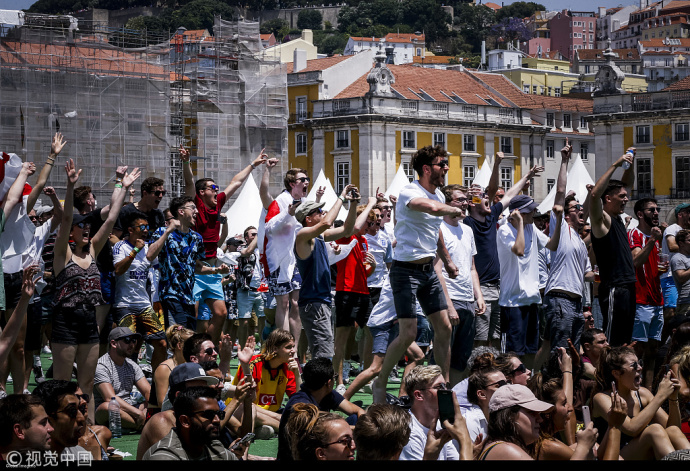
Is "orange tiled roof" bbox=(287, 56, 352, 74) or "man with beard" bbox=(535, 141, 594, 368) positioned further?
"orange tiled roof" bbox=(287, 56, 352, 74)

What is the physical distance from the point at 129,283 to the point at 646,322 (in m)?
4.88

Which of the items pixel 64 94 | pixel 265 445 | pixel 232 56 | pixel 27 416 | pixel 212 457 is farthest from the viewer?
pixel 232 56

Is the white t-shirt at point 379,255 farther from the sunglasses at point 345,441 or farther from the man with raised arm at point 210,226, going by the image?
the sunglasses at point 345,441

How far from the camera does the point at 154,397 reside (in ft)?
24.9

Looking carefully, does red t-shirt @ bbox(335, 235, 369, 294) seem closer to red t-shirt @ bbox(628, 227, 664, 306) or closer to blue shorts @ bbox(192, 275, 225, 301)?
blue shorts @ bbox(192, 275, 225, 301)

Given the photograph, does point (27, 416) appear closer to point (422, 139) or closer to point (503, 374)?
point (503, 374)

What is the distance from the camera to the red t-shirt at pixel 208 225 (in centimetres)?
1052

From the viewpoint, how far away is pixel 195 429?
5.18 metres

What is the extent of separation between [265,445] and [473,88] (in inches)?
2471

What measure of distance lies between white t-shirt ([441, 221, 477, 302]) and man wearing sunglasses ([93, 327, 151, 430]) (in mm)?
2725

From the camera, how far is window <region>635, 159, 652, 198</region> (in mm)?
57750

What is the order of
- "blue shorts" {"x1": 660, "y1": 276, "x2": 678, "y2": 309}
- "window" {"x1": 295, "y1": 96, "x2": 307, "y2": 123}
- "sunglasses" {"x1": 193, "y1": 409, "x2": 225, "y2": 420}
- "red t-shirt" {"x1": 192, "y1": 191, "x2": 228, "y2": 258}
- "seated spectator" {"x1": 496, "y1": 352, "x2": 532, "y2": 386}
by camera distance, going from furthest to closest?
"window" {"x1": 295, "y1": 96, "x2": 307, "y2": 123}, "blue shorts" {"x1": 660, "y1": 276, "x2": 678, "y2": 309}, "red t-shirt" {"x1": 192, "y1": 191, "x2": 228, "y2": 258}, "seated spectator" {"x1": 496, "y1": 352, "x2": 532, "y2": 386}, "sunglasses" {"x1": 193, "y1": 409, "x2": 225, "y2": 420}

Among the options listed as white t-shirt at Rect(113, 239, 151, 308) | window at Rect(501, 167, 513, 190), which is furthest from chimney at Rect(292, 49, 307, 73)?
white t-shirt at Rect(113, 239, 151, 308)

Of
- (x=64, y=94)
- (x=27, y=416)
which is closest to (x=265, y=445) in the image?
(x=27, y=416)
